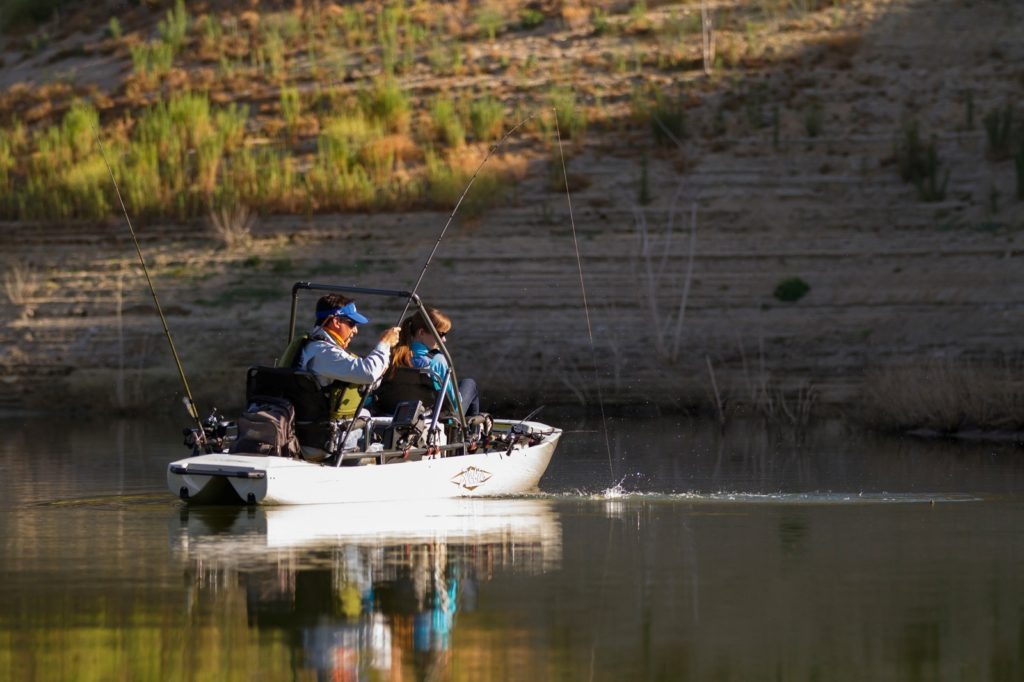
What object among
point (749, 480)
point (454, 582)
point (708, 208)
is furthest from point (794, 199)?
point (454, 582)

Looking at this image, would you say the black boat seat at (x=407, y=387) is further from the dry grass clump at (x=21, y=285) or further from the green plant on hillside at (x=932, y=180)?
the green plant on hillside at (x=932, y=180)

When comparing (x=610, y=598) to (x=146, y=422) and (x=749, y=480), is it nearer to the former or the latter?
(x=749, y=480)

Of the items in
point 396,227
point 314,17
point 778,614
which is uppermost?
point 314,17

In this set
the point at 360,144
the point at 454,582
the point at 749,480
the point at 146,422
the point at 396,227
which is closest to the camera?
the point at 454,582

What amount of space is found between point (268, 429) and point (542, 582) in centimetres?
447

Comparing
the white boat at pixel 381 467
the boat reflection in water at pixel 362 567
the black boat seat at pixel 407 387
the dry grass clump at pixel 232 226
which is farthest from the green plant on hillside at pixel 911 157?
the black boat seat at pixel 407 387

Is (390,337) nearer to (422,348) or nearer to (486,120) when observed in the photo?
(422,348)

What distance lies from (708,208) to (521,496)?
61.7 ft

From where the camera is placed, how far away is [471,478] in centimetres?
1878

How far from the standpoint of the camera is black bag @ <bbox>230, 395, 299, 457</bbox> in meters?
16.9

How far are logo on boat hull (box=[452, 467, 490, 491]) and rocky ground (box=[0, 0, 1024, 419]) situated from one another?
11725mm

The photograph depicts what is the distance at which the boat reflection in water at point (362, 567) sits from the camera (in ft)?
35.4

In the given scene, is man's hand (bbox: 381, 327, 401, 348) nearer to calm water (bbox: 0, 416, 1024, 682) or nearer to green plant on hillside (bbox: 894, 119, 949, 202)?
calm water (bbox: 0, 416, 1024, 682)

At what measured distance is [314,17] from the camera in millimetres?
46438
